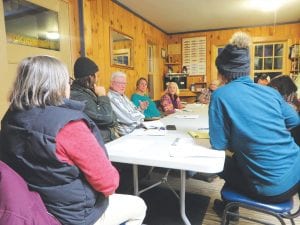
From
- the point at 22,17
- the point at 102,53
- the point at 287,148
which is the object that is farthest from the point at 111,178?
the point at 102,53

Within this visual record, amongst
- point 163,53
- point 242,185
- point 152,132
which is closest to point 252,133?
point 242,185

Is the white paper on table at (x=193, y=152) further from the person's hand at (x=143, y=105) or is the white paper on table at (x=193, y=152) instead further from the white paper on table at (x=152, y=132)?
the person's hand at (x=143, y=105)

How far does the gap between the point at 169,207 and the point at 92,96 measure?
1.13m

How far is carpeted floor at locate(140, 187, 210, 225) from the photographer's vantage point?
74.8 inches

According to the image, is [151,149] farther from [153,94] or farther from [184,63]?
[184,63]

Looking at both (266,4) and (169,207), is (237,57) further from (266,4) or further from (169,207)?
(266,4)

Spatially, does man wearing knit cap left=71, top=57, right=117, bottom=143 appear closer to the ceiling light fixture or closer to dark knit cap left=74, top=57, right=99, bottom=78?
dark knit cap left=74, top=57, right=99, bottom=78

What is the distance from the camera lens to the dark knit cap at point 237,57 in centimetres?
131

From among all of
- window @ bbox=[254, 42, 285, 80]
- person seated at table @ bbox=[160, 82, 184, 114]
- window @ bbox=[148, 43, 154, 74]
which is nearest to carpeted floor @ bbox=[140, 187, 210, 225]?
person seated at table @ bbox=[160, 82, 184, 114]

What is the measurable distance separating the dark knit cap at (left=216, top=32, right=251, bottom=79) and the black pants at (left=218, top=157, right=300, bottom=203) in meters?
0.50

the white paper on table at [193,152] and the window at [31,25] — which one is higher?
the window at [31,25]

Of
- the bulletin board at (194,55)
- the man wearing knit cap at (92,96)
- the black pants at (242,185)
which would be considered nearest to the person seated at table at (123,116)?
the man wearing knit cap at (92,96)

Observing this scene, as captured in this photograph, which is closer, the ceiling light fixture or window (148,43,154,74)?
the ceiling light fixture

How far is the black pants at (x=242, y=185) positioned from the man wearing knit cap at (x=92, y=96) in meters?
0.92
